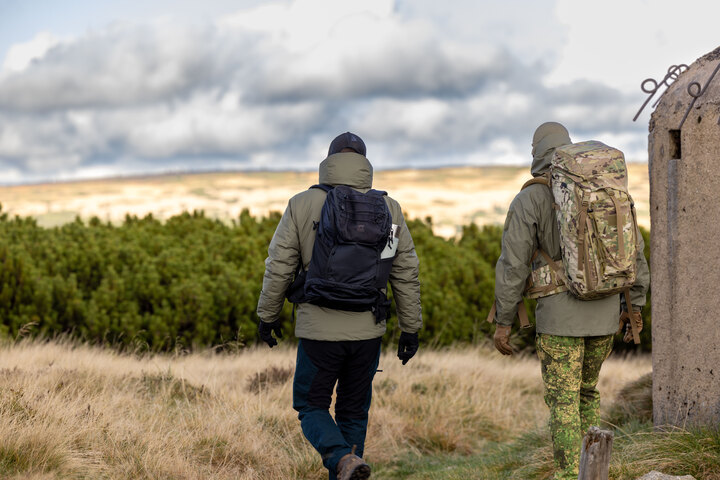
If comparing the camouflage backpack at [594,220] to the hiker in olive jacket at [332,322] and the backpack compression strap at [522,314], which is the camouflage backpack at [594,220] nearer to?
the backpack compression strap at [522,314]

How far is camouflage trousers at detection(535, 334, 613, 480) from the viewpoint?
13.6 feet

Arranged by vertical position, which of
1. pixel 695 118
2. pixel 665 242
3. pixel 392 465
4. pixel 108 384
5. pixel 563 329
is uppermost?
pixel 695 118

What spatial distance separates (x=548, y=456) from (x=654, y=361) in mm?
1044

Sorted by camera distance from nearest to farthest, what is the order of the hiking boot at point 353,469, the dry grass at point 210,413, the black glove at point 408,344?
the hiking boot at point 353,469 < the black glove at point 408,344 < the dry grass at point 210,413

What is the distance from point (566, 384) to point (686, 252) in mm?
1458

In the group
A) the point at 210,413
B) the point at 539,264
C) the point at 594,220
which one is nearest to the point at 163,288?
the point at 210,413

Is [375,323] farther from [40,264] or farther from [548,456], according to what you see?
[40,264]

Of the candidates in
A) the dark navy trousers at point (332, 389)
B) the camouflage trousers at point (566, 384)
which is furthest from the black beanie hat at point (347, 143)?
the camouflage trousers at point (566, 384)

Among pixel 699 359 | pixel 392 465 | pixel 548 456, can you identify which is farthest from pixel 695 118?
pixel 392 465

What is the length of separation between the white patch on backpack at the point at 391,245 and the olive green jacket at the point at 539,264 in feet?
1.99

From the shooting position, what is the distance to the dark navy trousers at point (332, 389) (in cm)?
406

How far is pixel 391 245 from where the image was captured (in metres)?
4.10

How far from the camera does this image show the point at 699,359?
4.83 m

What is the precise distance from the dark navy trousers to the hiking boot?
0.09 meters
